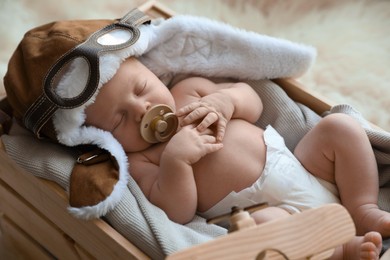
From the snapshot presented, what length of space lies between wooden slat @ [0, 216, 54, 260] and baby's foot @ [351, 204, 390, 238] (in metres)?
0.65

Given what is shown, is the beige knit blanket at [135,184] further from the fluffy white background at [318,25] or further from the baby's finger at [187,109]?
the fluffy white background at [318,25]

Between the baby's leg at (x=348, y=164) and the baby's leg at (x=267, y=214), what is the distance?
0.13 metres

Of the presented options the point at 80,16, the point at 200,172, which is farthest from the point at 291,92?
the point at 80,16

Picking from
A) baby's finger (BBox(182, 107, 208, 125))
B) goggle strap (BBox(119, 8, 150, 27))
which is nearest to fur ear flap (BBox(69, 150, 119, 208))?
baby's finger (BBox(182, 107, 208, 125))

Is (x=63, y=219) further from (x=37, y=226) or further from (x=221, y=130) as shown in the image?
(x=221, y=130)

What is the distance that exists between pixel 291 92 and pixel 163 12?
1.14ft

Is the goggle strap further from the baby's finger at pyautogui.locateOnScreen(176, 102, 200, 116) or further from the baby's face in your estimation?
the baby's finger at pyautogui.locateOnScreen(176, 102, 200, 116)

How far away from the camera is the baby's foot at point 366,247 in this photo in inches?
32.5

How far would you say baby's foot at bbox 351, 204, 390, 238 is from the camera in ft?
2.99

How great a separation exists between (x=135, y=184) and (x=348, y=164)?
382 mm

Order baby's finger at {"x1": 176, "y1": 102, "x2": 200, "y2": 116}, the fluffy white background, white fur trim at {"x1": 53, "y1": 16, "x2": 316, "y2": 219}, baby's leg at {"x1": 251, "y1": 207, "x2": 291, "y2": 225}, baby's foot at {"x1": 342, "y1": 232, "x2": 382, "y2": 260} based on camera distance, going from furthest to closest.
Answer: the fluffy white background
white fur trim at {"x1": 53, "y1": 16, "x2": 316, "y2": 219}
baby's finger at {"x1": 176, "y1": 102, "x2": 200, "y2": 116}
baby's leg at {"x1": 251, "y1": 207, "x2": 291, "y2": 225}
baby's foot at {"x1": 342, "y1": 232, "x2": 382, "y2": 260}

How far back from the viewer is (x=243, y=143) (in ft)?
3.41

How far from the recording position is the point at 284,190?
0.99 m

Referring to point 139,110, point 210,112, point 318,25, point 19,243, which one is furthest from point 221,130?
point 318,25
